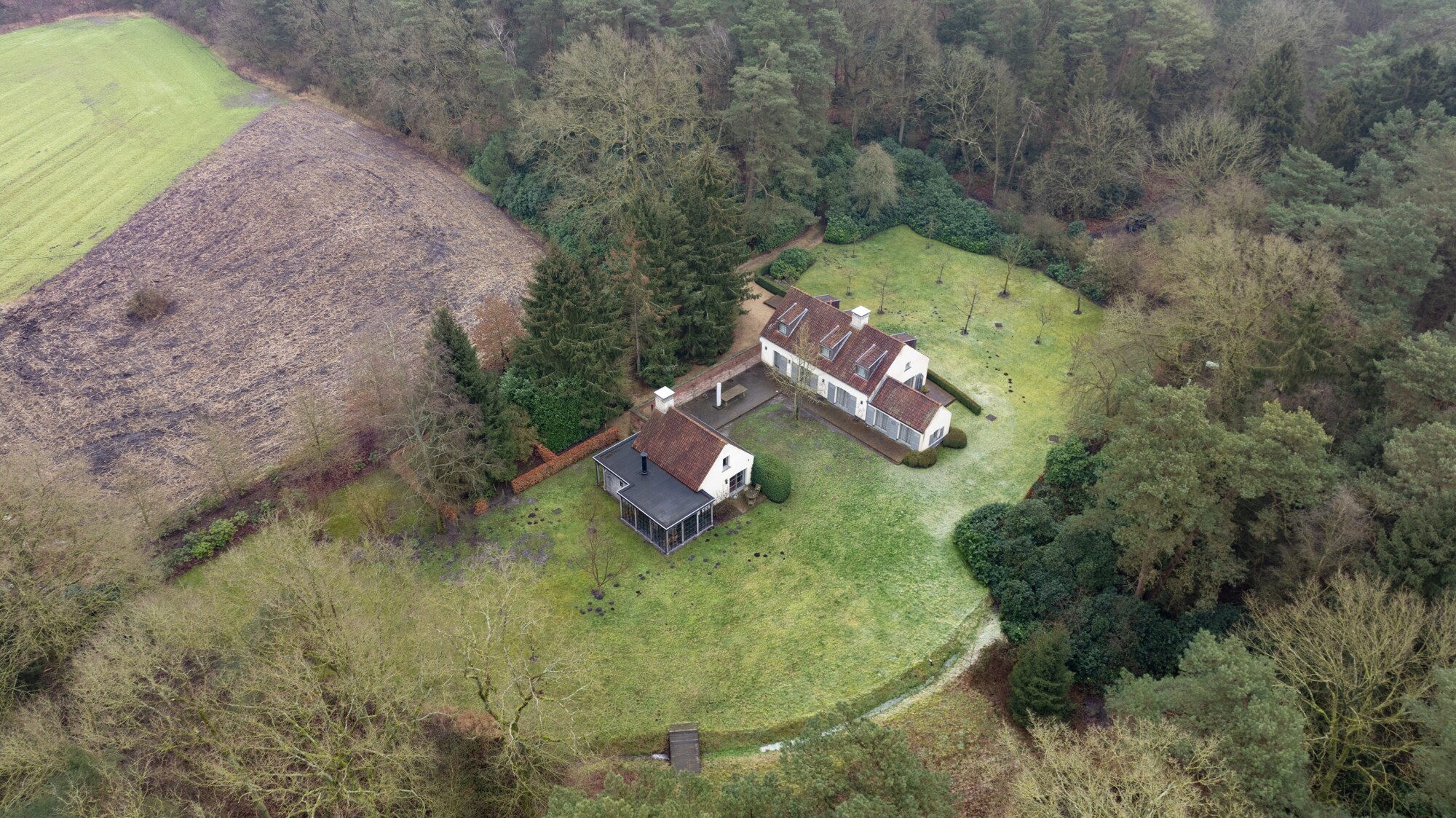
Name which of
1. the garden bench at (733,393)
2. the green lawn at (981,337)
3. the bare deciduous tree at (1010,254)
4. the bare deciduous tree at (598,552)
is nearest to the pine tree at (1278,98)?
the green lawn at (981,337)

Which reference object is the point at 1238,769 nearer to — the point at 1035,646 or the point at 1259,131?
the point at 1035,646

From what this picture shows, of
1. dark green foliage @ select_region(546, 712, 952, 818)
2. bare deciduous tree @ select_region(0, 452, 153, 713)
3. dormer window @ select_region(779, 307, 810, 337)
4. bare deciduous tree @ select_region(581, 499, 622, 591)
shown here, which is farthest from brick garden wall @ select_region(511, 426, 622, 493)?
dark green foliage @ select_region(546, 712, 952, 818)

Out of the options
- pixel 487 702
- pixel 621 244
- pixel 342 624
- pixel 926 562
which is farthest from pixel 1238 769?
pixel 621 244

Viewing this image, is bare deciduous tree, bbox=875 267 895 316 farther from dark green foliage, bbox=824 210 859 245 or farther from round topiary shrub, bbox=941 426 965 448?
round topiary shrub, bbox=941 426 965 448

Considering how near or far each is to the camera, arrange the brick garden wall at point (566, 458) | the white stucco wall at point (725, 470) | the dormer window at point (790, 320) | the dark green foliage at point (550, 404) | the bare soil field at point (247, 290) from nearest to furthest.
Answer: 1. the white stucco wall at point (725, 470)
2. the brick garden wall at point (566, 458)
3. the dark green foliage at point (550, 404)
4. the bare soil field at point (247, 290)
5. the dormer window at point (790, 320)

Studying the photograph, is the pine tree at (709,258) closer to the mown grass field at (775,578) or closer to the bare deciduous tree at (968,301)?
the mown grass field at (775,578)
